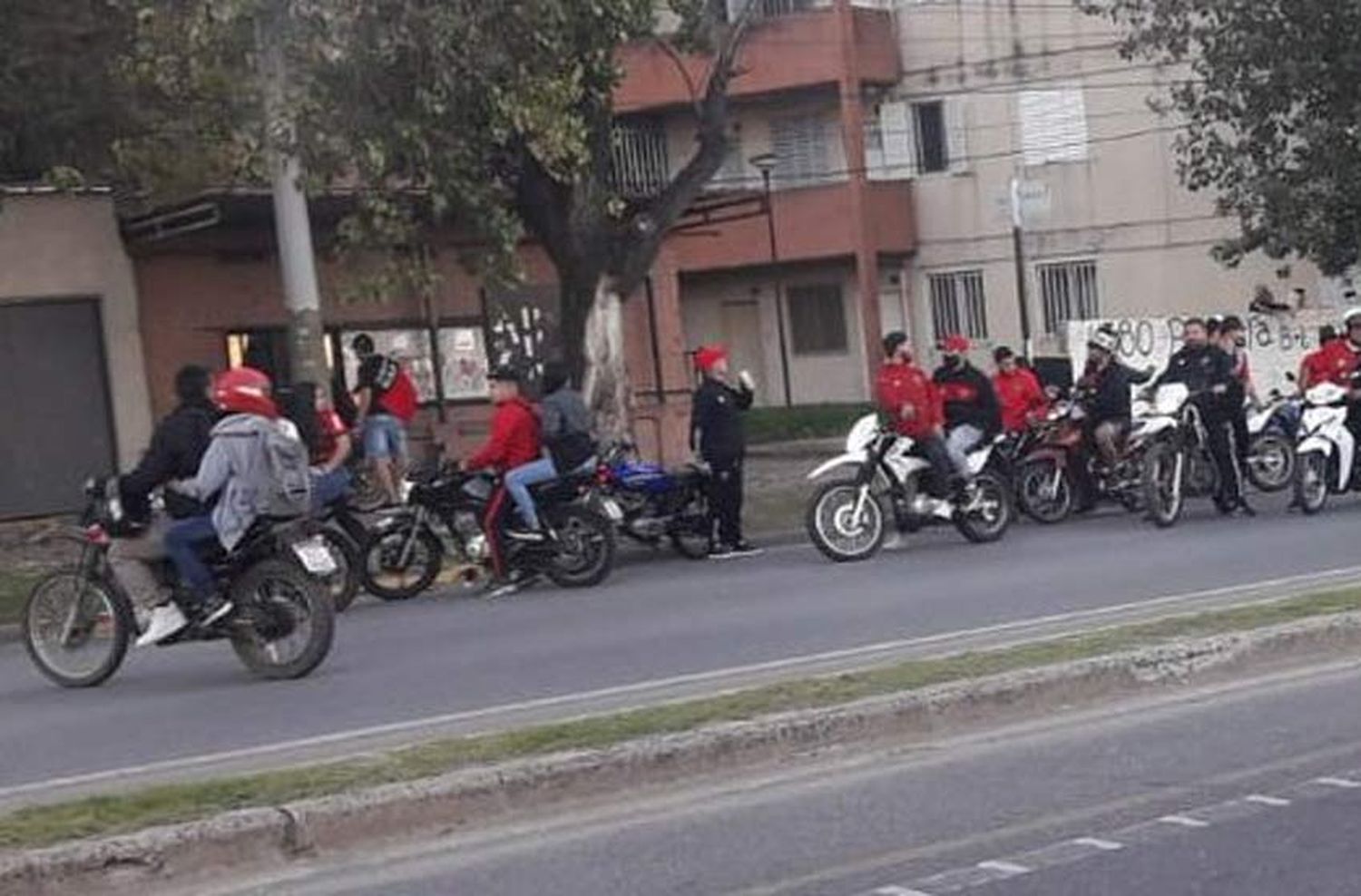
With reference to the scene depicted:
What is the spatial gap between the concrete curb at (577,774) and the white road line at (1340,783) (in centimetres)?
157

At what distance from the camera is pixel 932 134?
1585 inches

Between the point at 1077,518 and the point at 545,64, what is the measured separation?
635 centimetres

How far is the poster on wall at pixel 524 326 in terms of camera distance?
27.6 m

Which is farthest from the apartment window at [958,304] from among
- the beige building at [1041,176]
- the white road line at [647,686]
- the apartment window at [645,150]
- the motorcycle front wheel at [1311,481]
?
the white road line at [647,686]

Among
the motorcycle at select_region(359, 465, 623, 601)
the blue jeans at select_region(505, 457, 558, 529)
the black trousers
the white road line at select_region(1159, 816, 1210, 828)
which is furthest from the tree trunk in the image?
the white road line at select_region(1159, 816, 1210, 828)

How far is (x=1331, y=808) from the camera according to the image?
24.8 ft

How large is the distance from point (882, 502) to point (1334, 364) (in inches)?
195

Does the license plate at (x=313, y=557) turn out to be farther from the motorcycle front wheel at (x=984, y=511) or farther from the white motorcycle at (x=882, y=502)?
the motorcycle front wheel at (x=984, y=511)

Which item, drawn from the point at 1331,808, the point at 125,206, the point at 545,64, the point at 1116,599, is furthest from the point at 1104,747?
the point at 125,206

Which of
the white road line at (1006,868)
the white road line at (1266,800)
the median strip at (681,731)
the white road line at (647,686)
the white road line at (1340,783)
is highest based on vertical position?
the median strip at (681,731)

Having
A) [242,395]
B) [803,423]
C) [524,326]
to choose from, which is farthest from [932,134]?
[242,395]

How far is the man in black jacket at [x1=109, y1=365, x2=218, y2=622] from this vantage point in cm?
1184

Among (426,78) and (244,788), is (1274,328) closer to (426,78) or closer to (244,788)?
(426,78)

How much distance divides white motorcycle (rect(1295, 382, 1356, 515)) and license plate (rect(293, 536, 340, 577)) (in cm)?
986
